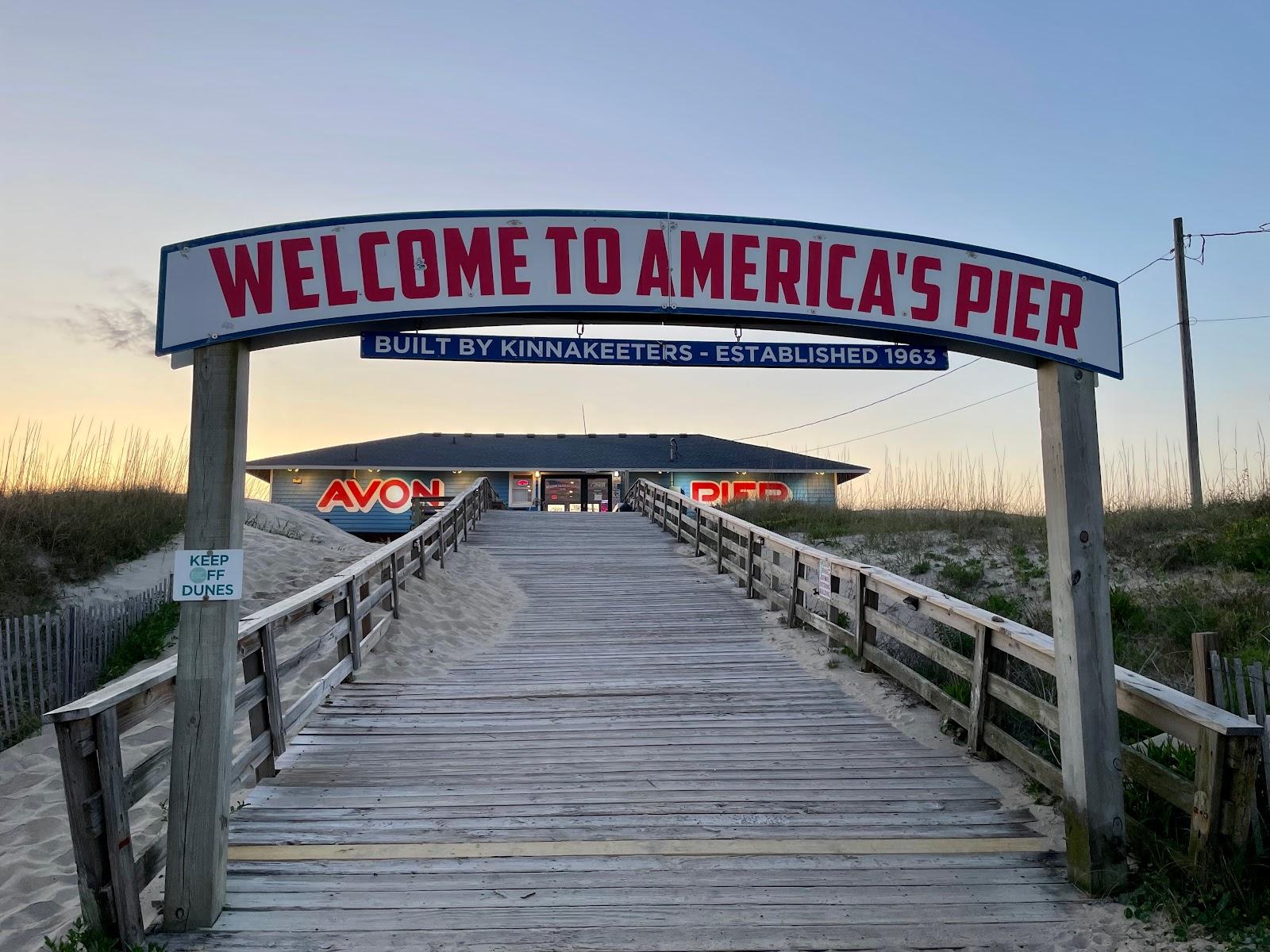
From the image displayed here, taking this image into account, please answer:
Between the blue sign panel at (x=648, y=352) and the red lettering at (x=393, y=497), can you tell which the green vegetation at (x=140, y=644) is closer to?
the blue sign panel at (x=648, y=352)

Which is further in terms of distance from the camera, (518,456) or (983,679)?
(518,456)

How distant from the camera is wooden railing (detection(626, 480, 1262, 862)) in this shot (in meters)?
3.58

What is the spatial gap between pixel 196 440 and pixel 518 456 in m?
29.8

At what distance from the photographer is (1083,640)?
4012 millimetres

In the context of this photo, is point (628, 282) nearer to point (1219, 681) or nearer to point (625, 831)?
point (625, 831)

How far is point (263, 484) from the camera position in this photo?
31344 mm

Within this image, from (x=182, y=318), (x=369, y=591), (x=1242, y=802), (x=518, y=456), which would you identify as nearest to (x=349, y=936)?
(x=182, y=318)

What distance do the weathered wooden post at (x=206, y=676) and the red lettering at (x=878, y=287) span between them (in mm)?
2977

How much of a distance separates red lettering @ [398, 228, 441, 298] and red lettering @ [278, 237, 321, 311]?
403mm

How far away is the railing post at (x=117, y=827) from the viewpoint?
3.40 metres

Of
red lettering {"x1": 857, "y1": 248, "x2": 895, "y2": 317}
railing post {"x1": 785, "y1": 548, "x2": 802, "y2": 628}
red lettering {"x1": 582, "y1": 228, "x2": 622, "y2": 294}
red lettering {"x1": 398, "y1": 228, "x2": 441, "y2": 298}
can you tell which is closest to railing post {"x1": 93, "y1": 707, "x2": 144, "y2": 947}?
red lettering {"x1": 398, "y1": 228, "x2": 441, "y2": 298}

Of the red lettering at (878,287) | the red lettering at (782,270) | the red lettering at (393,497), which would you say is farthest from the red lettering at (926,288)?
the red lettering at (393,497)

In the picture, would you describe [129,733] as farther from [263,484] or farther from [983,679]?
[263,484]

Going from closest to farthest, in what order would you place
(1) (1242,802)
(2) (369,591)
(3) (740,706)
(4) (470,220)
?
(1) (1242,802)
(4) (470,220)
(3) (740,706)
(2) (369,591)
